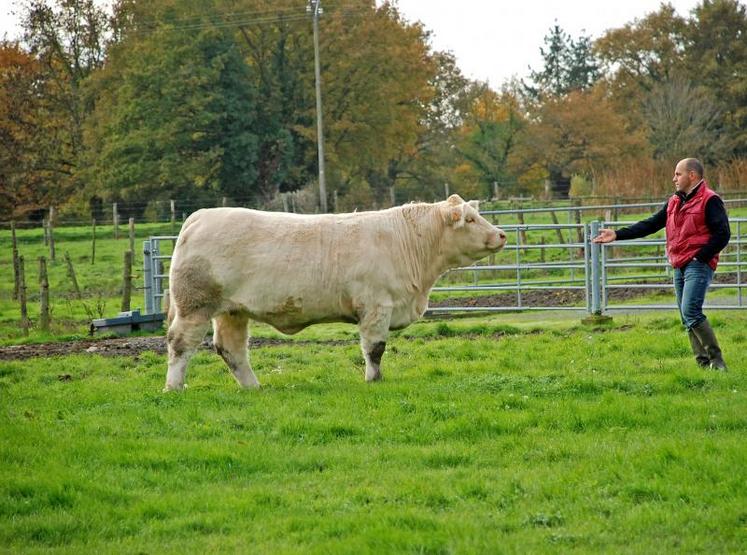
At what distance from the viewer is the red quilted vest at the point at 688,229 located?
30.8 ft

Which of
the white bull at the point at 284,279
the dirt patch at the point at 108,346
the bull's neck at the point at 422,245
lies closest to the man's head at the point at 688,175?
the bull's neck at the point at 422,245

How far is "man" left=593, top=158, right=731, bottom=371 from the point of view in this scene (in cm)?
934

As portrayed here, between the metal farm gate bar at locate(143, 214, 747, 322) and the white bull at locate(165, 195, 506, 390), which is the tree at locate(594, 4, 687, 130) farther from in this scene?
the white bull at locate(165, 195, 506, 390)

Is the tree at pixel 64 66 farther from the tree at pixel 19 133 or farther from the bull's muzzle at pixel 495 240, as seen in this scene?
the bull's muzzle at pixel 495 240

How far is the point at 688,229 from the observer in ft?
30.9

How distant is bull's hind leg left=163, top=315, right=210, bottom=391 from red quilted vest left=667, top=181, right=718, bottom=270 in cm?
425

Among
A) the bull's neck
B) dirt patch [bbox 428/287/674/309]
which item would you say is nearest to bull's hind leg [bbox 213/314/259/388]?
the bull's neck

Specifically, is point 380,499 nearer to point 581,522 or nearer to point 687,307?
point 581,522

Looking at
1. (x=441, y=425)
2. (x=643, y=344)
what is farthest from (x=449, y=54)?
(x=441, y=425)

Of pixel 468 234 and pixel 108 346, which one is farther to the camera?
pixel 108 346

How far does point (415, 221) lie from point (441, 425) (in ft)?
11.9

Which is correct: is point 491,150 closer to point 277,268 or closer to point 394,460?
point 277,268

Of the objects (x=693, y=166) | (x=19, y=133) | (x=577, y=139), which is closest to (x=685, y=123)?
(x=577, y=139)

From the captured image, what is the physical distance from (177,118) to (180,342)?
113 ft
